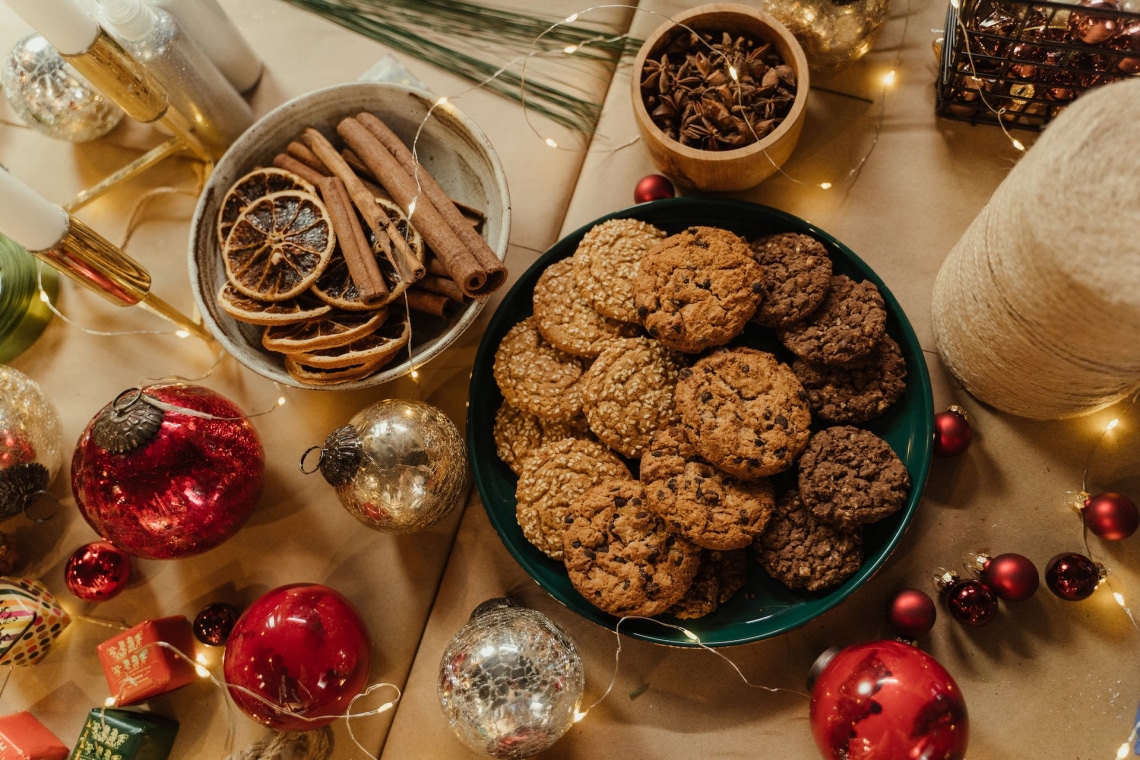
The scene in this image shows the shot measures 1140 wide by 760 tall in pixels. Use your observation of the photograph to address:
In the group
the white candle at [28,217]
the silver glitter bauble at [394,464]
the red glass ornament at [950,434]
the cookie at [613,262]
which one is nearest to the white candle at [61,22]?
the white candle at [28,217]

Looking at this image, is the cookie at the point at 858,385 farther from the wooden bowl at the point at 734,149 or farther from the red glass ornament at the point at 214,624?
the red glass ornament at the point at 214,624

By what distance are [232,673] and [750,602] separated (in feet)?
2.69

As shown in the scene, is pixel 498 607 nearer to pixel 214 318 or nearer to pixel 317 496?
pixel 317 496

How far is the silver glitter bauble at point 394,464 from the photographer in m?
1.21

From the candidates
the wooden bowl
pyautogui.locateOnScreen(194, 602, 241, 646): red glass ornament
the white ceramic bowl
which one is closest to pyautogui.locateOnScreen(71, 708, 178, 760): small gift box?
pyautogui.locateOnScreen(194, 602, 241, 646): red glass ornament

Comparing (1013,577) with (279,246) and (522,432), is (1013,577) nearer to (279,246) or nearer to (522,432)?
(522,432)

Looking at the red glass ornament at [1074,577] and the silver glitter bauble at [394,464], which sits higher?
the silver glitter bauble at [394,464]

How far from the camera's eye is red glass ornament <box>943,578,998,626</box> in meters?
1.26

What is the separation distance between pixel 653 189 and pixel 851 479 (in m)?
0.61

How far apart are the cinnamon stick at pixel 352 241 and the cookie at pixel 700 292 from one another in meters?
0.41

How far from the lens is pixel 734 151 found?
129 cm

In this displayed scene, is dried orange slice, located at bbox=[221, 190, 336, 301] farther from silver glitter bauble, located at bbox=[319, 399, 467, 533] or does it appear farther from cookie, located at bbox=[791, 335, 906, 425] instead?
cookie, located at bbox=[791, 335, 906, 425]

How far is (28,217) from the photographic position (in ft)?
3.92

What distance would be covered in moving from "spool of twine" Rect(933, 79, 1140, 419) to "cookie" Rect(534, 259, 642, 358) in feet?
1.74
